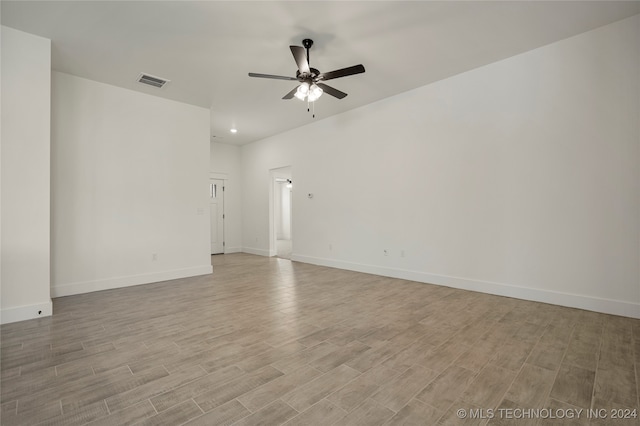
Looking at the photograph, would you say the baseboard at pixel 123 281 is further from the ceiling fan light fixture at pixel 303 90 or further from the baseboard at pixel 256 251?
the ceiling fan light fixture at pixel 303 90

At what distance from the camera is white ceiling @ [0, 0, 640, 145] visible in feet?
9.55

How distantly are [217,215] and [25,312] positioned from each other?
528 cm

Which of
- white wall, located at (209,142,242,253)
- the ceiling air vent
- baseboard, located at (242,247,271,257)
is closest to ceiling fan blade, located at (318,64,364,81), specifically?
the ceiling air vent

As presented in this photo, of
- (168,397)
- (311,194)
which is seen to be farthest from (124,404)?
(311,194)

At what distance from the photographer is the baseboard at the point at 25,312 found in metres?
3.12

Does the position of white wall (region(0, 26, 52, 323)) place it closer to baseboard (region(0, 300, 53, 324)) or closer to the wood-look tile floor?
baseboard (region(0, 300, 53, 324))

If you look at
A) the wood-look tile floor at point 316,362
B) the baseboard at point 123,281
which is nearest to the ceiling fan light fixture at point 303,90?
the wood-look tile floor at point 316,362

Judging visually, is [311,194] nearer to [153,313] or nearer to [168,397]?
[153,313]

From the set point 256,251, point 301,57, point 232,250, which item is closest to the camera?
point 301,57

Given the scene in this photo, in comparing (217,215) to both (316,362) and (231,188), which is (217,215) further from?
(316,362)

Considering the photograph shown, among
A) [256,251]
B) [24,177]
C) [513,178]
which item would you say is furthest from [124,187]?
[513,178]

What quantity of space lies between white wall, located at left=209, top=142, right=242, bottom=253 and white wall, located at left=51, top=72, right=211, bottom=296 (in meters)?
2.77

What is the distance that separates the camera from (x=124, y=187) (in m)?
4.77

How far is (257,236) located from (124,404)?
6560 millimetres
